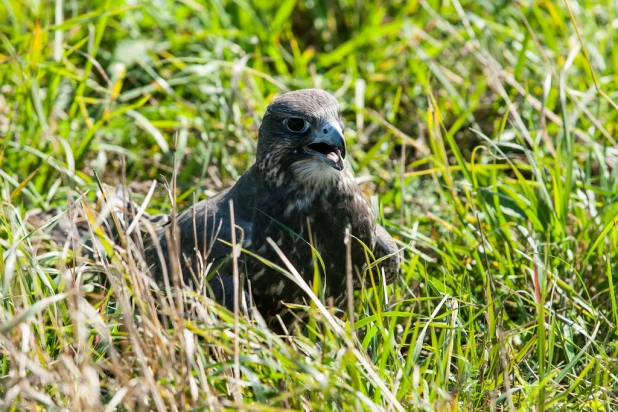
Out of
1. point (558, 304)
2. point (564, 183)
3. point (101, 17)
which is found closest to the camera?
point (558, 304)

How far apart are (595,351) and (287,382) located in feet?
4.23

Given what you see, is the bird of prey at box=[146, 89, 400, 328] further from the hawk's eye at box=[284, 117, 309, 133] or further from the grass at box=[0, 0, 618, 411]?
the grass at box=[0, 0, 618, 411]

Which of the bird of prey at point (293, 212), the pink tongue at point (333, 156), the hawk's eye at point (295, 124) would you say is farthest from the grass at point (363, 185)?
the hawk's eye at point (295, 124)

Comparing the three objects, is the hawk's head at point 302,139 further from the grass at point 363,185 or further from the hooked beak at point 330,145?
the grass at point 363,185

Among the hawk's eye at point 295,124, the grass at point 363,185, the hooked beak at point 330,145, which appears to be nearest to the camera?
the grass at point 363,185

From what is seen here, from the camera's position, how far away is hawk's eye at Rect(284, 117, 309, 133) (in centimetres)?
341

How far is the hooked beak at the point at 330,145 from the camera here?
3273 millimetres

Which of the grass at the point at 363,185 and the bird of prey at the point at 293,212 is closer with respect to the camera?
the grass at the point at 363,185

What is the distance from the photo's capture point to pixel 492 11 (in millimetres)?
5555

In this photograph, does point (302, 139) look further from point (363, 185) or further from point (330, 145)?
point (363, 185)

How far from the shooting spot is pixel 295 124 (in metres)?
3.42

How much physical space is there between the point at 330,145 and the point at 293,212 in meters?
0.29

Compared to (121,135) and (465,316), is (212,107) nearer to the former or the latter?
(121,135)

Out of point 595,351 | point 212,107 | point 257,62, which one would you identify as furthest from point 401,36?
point 595,351
